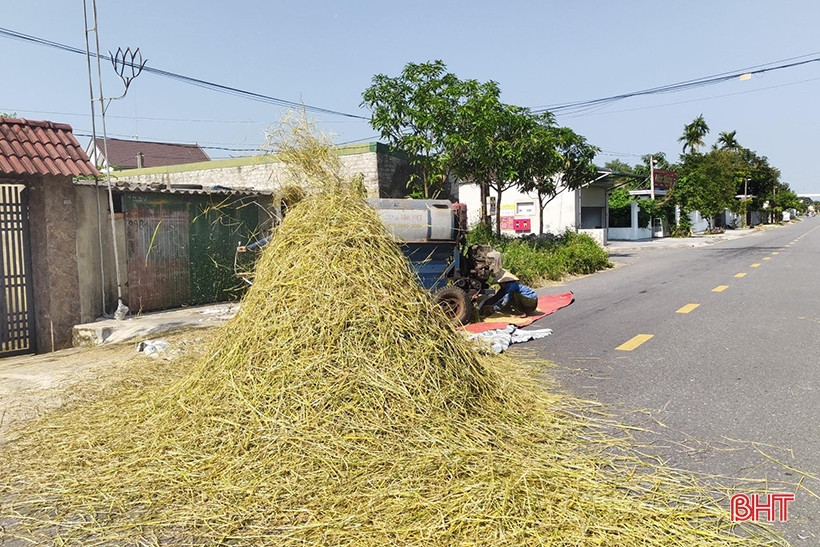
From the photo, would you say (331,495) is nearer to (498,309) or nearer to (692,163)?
(498,309)

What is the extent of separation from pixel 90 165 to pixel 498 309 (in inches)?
256

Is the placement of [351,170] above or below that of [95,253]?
above

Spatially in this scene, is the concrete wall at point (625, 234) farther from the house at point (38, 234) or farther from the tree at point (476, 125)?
the house at point (38, 234)

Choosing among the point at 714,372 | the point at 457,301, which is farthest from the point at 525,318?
the point at 714,372

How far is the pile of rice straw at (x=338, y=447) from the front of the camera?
3027mm

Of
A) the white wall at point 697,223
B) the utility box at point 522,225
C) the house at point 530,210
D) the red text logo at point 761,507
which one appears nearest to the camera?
the red text logo at point 761,507

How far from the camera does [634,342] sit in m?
7.54

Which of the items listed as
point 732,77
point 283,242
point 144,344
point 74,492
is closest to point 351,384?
point 283,242

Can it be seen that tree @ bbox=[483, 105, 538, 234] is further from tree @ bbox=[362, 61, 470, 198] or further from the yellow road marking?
the yellow road marking

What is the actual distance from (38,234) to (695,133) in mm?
80221

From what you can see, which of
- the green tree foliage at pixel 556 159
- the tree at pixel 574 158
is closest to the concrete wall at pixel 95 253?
Answer: the green tree foliage at pixel 556 159

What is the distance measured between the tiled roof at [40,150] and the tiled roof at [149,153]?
29.4 metres

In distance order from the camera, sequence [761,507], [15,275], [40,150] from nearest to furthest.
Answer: [761,507] < [15,275] < [40,150]

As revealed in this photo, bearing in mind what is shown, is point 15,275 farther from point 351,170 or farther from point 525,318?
point 351,170
